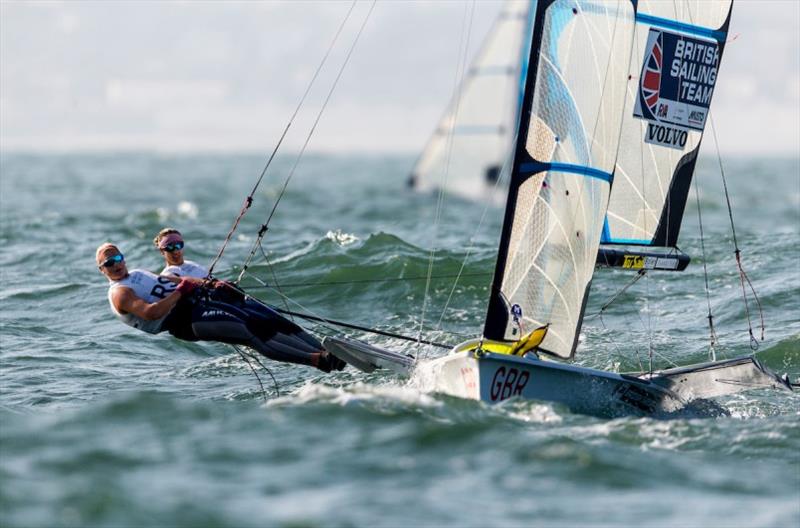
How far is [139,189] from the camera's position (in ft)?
144

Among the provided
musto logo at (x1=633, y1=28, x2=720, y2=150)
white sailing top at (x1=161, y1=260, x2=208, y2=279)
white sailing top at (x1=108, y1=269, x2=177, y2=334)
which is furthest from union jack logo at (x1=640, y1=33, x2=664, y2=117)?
white sailing top at (x1=108, y1=269, x2=177, y2=334)

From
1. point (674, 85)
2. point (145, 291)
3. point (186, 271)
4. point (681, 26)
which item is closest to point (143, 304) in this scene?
point (145, 291)

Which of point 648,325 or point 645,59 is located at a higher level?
point 645,59

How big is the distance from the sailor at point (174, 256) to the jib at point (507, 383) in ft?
10.3

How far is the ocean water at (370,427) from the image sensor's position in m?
6.84

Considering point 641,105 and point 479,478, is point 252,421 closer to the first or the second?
point 479,478

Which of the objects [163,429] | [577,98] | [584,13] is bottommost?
[163,429]

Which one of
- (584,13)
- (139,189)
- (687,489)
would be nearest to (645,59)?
(584,13)

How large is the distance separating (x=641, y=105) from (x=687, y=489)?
4.74m

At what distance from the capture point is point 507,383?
877 centimetres

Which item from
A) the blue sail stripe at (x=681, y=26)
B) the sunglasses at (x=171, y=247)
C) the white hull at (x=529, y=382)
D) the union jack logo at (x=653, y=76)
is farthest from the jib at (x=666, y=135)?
the sunglasses at (x=171, y=247)

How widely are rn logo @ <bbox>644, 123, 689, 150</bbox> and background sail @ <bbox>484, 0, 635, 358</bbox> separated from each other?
1878mm

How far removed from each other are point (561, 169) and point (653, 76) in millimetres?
2328

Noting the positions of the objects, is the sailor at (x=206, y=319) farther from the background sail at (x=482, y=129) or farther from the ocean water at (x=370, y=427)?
A: the background sail at (x=482, y=129)
